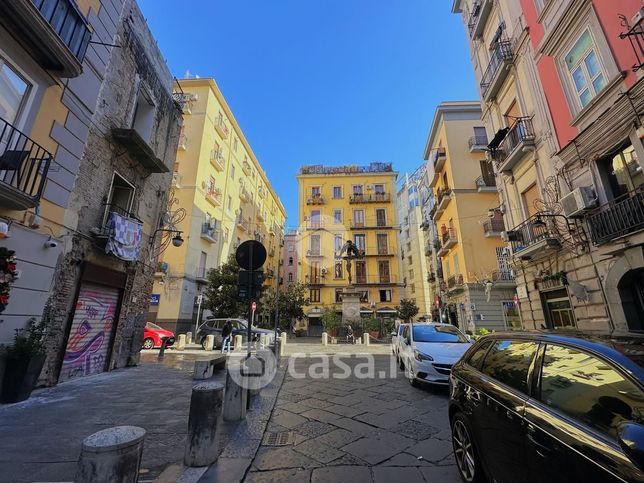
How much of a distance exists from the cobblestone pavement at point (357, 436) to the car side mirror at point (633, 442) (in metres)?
2.05

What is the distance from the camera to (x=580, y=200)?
25.3 feet

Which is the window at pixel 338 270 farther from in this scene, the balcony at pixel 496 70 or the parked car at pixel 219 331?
the balcony at pixel 496 70

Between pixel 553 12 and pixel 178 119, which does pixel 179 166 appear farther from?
pixel 553 12

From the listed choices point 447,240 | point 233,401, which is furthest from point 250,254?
point 447,240

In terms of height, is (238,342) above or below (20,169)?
below

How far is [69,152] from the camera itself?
6.60 metres

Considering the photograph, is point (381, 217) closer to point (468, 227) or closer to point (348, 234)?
point (348, 234)

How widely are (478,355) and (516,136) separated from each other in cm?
1046

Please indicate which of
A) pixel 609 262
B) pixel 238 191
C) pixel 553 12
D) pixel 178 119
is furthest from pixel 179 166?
→ pixel 609 262

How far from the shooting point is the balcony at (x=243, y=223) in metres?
29.1

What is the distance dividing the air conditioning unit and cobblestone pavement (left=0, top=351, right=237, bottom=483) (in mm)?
8905

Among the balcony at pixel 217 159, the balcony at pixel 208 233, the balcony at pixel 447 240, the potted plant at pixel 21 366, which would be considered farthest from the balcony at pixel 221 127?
the potted plant at pixel 21 366

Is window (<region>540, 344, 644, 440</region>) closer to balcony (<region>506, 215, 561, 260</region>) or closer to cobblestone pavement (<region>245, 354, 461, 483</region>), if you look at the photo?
cobblestone pavement (<region>245, 354, 461, 483</region>)

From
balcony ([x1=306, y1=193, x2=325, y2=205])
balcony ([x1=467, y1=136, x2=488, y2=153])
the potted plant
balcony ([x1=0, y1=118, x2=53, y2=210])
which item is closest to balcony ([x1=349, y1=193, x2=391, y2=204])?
balcony ([x1=306, y1=193, x2=325, y2=205])
